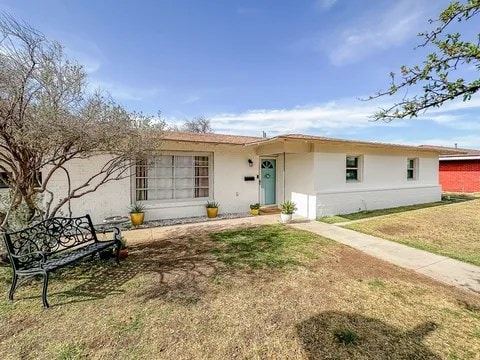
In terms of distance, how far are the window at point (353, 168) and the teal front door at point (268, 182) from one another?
3395 millimetres

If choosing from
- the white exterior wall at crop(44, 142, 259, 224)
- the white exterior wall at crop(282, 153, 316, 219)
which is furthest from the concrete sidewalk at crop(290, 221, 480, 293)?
the white exterior wall at crop(44, 142, 259, 224)

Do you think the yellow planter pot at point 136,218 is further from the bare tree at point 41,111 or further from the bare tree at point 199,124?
the bare tree at point 199,124

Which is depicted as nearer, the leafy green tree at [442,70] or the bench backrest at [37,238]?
the leafy green tree at [442,70]

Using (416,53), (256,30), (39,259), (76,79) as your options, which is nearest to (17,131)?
(76,79)

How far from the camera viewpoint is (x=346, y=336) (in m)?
2.84

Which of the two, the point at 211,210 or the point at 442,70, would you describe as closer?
the point at 442,70

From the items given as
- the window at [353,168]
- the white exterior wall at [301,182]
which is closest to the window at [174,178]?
the white exterior wall at [301,182]

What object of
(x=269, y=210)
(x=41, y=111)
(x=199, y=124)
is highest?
(x=199, y=124)

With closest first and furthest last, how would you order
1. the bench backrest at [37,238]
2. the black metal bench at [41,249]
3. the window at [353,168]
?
the black metal bench at [41,249] → the bench backrest at [37,238] → the window at [353,168]

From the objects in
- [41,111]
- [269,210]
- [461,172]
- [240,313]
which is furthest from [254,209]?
[461,172]

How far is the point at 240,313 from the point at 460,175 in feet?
79.9

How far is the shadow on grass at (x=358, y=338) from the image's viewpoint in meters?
2.56

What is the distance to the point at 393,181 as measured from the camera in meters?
12.7

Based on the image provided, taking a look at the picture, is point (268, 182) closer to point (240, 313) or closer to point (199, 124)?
point (240, 313)
